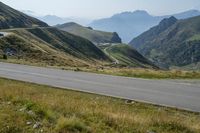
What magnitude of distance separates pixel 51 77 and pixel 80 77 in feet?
7.66

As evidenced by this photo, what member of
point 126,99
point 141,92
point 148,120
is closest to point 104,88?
point 141,92

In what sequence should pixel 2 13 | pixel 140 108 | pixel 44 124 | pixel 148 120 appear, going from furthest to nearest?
pixel 2 13, pixel 140 108, pixel 148 120, pixel 44 124

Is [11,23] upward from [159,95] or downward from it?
upward

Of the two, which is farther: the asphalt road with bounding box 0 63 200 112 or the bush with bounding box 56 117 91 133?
the asphalt road with bounding box 0 63 200 112

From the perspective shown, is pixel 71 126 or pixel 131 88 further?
pixel 131 88

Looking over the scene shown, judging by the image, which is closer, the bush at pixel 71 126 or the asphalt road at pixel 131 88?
the bush at pixel 71 126

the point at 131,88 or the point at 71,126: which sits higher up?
the point at 71,126

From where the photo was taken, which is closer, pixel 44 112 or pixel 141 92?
pixel 44 112

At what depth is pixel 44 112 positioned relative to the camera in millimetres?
10312

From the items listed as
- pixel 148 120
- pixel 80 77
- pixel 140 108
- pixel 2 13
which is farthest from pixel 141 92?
pixel 2 13

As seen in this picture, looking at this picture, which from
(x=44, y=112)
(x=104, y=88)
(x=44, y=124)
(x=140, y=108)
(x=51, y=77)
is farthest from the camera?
(x=51, y=77)

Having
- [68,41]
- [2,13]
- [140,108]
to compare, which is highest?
[2,13]

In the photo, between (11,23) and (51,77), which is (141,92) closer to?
(51,77)

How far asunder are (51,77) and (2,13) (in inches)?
7098
